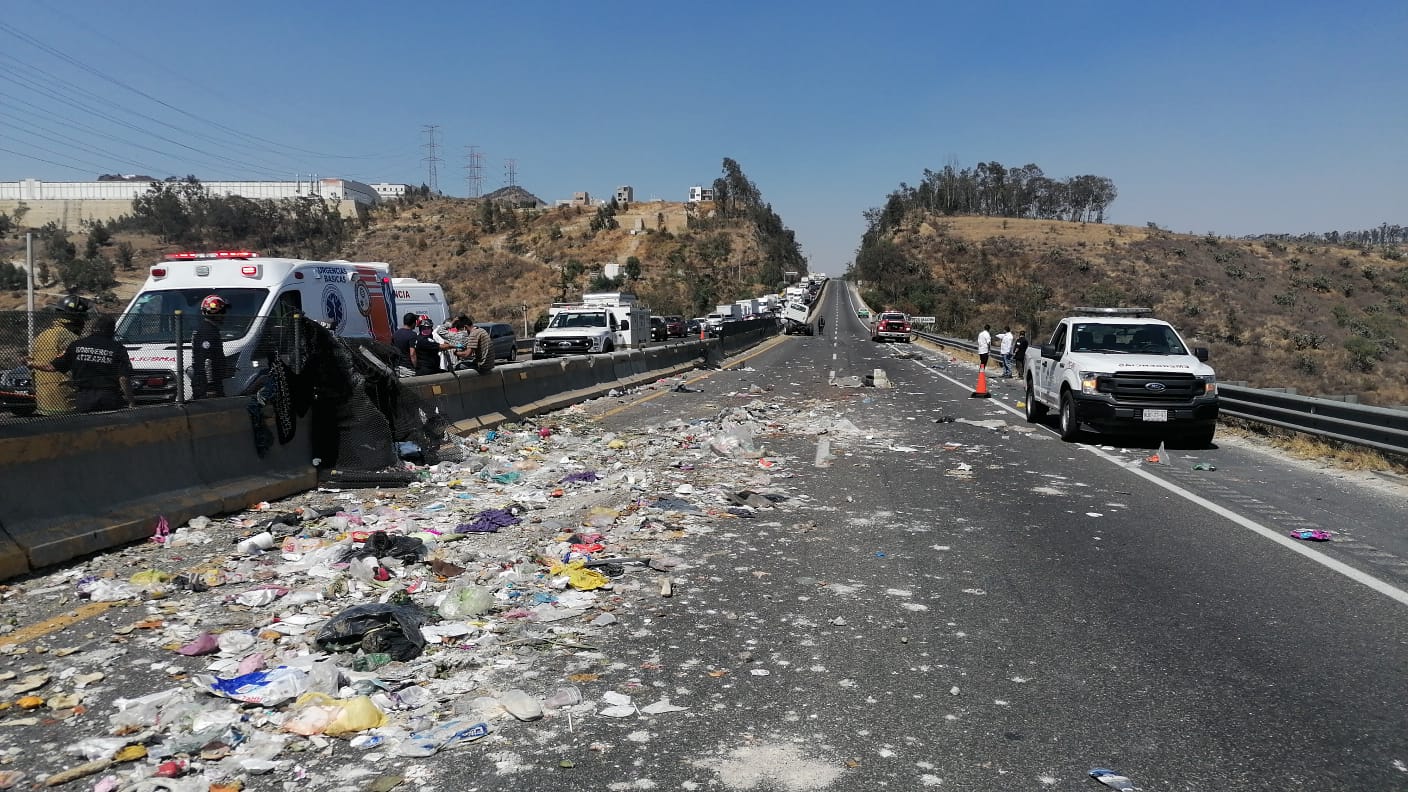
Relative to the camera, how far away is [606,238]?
129500 mm

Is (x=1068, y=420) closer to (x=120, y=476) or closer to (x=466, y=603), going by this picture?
(x=466, y=603)

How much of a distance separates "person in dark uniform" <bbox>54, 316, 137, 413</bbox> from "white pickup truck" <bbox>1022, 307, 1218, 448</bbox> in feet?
39.1

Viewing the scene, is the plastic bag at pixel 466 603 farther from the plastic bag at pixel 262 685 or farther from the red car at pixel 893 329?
the red car at pixel 893 329

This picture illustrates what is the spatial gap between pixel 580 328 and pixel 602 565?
26841mm

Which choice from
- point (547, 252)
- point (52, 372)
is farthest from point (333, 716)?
point (547, 252)

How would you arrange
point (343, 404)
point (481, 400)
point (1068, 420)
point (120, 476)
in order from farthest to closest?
point (481, 400) → point (1068, 420) → point (343, 404) → point (120, 476)

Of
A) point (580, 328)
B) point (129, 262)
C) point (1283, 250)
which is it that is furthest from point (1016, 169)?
point (580, 328)

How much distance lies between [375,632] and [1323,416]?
13099 millimetres

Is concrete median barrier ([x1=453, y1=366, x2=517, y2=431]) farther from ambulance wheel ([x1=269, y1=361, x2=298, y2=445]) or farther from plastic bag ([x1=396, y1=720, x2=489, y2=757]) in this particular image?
plastic bag ([x1=396, y1=720, x2=489, y2=757])

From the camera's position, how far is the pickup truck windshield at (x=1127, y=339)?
48.1 feet

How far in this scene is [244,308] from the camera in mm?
13336

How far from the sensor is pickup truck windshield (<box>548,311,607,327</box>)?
111ft

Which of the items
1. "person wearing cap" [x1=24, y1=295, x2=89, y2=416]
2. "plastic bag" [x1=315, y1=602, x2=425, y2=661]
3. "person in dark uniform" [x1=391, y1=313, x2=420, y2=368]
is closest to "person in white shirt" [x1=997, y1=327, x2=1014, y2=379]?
"person in dark uniform" [x1=391, y1=313, x2=420, y2=368]

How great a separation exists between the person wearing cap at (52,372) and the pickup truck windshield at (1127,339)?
13.3 meters
